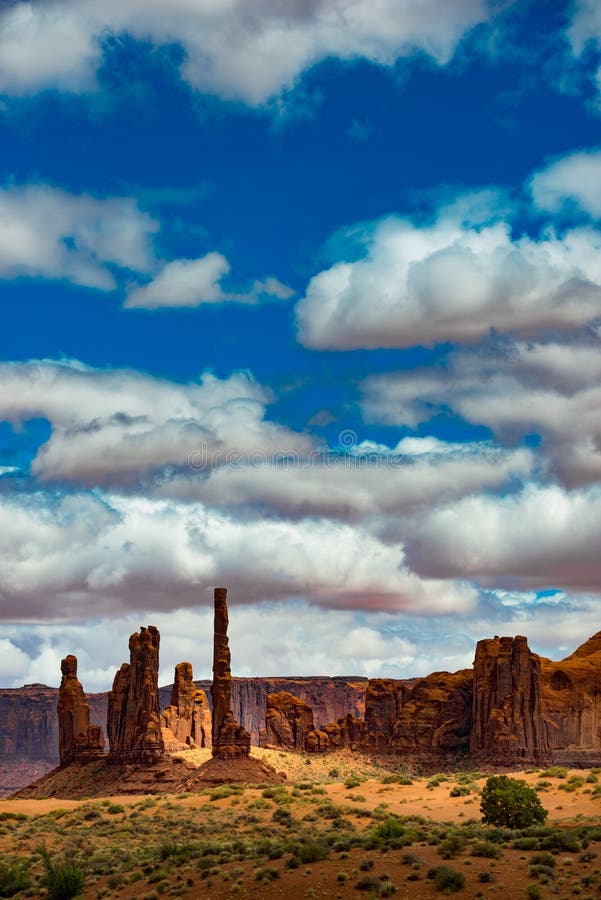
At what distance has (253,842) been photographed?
62.0 meters

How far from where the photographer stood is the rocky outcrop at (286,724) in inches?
5851

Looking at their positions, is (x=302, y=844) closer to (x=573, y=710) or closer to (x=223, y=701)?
(x=223, y=701)

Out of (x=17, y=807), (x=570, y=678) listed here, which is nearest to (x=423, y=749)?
(x=570, y=678)

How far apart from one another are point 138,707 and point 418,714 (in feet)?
144

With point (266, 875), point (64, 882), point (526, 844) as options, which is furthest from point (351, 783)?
point (266, 875)

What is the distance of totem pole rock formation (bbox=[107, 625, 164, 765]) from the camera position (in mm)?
115500

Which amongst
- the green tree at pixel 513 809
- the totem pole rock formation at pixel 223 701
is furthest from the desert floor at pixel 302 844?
the totem pole rock formation at pixel 223 701

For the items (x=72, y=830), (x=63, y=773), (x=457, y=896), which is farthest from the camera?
(x=63, y=773)

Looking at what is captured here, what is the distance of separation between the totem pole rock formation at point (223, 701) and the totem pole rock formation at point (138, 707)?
20.5 ft

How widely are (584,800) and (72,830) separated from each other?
36970 mm

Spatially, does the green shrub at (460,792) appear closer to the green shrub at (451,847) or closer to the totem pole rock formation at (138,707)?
the totem pole rock formation at (138,707)

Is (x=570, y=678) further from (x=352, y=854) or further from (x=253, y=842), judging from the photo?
(x=352, y=854)

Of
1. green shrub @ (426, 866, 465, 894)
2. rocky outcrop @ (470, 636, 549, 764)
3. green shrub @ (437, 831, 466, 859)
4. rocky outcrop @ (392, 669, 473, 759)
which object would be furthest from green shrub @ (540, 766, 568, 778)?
green shrub @ (426, 866, 465, 894)

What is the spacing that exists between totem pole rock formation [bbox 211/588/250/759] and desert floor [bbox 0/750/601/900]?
11.7 metres
